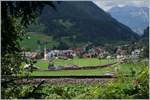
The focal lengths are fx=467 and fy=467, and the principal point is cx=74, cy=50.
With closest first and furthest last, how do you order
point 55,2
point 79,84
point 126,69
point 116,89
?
1. point 55,2
2. point 116,89
3. point 126,69
4. point 79,84

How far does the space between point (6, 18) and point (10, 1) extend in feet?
1.02

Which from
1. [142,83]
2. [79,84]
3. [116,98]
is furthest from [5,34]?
[79,84]

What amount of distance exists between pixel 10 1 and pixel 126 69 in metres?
6.00

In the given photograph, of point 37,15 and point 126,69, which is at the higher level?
point 37,15

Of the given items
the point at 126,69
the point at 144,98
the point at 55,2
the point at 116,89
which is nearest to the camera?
the point at 55,2

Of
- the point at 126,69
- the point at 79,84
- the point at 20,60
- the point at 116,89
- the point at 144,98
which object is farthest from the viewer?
the point at 79,84

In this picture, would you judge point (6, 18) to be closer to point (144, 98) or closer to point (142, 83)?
point (144, 98)

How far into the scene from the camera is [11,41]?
27.7 feet

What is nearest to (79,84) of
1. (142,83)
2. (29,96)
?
(142,83)

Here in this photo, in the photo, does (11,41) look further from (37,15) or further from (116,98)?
(116,98)

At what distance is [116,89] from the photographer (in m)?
10.5

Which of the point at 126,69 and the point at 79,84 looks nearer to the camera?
the point at 126,69

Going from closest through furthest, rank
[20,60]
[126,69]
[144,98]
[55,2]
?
[55,2] → [144,98] → [20,60] → [126,69]

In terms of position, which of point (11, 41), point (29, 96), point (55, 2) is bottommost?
point (29, 96)
